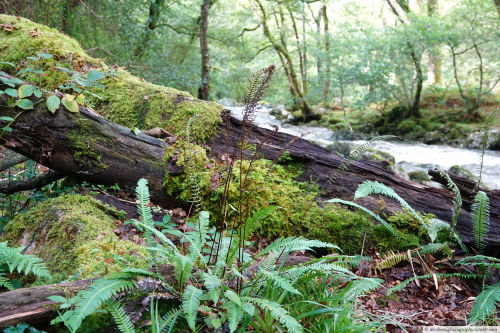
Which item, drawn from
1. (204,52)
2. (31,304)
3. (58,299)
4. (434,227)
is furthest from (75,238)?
(204,52)

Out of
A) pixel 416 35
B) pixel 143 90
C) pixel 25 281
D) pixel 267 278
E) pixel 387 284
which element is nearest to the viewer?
pixel 267 278

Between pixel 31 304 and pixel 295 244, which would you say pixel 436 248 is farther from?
pixel 31 304

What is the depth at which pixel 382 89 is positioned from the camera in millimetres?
14375

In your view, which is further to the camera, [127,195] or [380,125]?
[380,125]

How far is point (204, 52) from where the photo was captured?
1037 cm

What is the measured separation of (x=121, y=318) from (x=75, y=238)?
1.36 metres

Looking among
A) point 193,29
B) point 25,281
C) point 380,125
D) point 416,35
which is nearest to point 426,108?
point 380,125

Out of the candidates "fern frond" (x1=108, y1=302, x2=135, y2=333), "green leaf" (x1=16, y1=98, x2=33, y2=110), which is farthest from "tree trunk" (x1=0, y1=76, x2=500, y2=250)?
"fern frond" (x1=108, y1=302, x2=135, y2=333)

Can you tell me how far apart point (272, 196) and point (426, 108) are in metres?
14.8

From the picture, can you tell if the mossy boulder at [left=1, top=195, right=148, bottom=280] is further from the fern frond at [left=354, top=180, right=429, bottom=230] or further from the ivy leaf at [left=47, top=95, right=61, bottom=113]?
the fern frond at [left=354, top=180, right=429, bottom=230]

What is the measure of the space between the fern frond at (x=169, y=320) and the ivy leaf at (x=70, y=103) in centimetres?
269

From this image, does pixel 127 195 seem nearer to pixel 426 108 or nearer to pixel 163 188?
pixel 163 188

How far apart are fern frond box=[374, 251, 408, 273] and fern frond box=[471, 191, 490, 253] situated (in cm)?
69

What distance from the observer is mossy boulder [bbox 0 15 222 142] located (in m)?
4.23
